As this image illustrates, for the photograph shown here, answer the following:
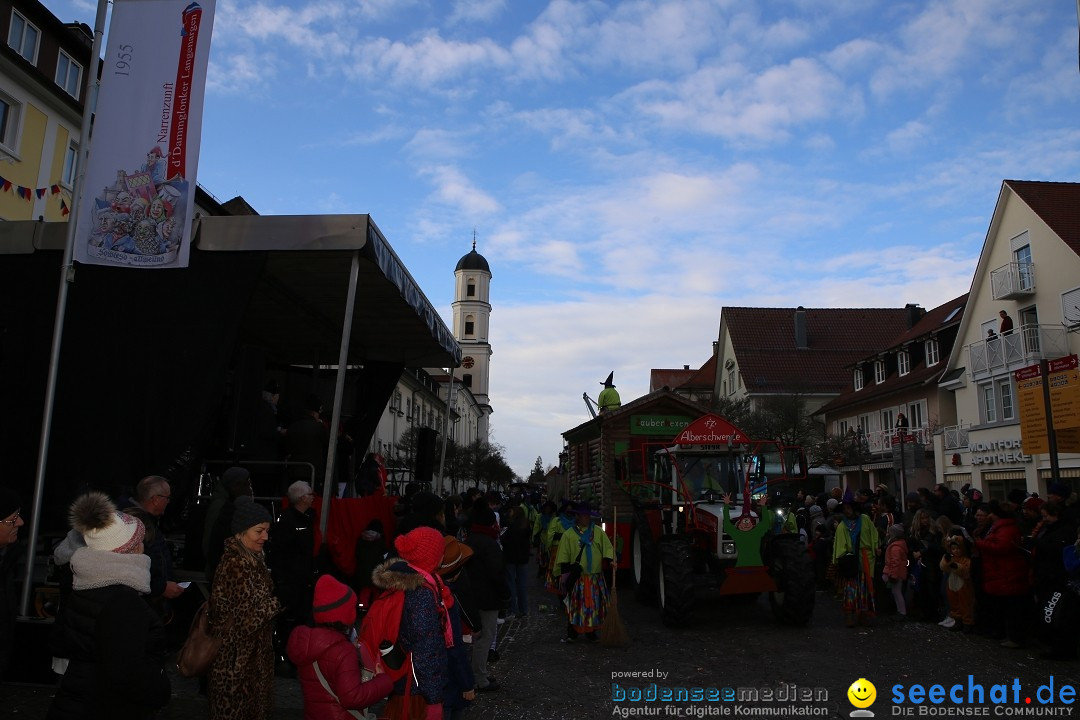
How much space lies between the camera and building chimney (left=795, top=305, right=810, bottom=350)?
48125mm

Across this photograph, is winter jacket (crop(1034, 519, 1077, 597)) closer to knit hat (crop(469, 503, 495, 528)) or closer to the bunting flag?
knit hat (crop(469, 503, 495, 528))

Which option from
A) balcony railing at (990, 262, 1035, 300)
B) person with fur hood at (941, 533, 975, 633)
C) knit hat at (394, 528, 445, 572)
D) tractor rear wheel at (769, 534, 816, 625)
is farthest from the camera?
balcony railing at (990, 262, 1035, 300)

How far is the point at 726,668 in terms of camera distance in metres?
7.58

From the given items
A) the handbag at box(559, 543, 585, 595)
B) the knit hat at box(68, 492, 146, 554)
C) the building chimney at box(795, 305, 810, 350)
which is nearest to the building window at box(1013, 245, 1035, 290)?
the building chimney at box(795, 305, 810, 350)

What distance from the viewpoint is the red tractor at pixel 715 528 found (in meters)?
9.57

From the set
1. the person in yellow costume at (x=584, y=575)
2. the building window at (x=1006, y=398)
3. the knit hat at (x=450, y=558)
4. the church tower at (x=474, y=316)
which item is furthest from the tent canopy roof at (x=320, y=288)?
the church tower at (x=474, y=316)

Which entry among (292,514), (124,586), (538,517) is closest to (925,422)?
(538,517)

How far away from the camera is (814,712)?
611cm

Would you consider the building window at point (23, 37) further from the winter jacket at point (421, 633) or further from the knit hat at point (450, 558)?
the winter jacket at point (421, 633)

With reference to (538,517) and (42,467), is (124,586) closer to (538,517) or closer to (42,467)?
(42,467)

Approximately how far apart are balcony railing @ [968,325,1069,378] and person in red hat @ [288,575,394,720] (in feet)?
86.1

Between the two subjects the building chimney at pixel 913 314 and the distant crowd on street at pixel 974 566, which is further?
the building chimney at pixel 913 314

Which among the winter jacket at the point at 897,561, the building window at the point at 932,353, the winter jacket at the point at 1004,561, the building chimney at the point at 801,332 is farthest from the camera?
the building chimney at the point at 801,332

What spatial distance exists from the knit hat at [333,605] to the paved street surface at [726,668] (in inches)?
111
